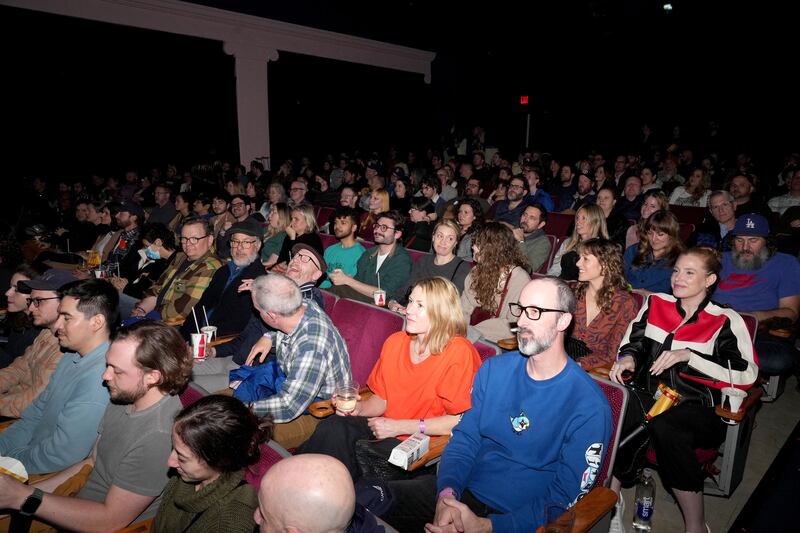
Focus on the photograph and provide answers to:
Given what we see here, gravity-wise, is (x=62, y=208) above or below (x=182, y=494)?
above

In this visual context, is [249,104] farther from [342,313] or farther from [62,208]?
[342,313]

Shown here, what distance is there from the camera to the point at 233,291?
13.2 ft

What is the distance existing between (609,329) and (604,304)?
0.17 m

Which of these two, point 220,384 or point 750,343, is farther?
point 220,384

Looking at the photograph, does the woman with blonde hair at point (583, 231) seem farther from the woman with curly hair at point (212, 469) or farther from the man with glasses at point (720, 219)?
the woman with curly hair at point (212, 469)

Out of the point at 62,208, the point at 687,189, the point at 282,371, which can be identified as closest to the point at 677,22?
the point at 687,189

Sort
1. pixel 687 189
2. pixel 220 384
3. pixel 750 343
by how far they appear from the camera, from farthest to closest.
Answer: pixel 687 189 → pixel 220 384 → pixel 750 343

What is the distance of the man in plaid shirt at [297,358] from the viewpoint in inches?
103

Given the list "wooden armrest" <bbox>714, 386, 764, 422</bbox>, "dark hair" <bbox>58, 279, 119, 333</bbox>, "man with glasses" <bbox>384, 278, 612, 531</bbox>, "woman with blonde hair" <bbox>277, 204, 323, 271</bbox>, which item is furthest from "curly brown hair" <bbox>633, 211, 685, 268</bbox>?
"dark hair" <bbox>58, 279, 119, 333</bbox>

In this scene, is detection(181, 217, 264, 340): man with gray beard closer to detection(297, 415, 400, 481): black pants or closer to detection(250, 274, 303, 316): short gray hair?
detection(250, 274, 303, 316): short gray hair

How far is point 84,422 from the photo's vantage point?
7.58ft

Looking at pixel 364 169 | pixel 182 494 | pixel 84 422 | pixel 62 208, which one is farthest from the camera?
pixel 364 169

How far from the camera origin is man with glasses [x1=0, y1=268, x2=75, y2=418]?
2.90m

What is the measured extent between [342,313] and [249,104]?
32.0 ft
